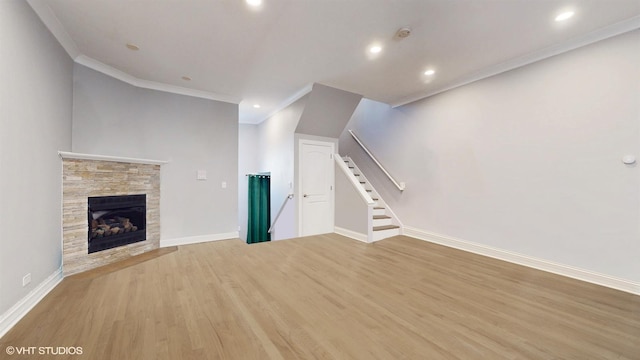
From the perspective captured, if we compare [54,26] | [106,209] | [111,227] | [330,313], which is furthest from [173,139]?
[330,313]

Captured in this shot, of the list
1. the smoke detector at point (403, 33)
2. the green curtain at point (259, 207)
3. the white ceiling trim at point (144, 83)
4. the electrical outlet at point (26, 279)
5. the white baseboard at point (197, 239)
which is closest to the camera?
the electrical outlet at point (26, 279)

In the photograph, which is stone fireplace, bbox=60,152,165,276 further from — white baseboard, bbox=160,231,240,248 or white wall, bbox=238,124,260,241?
white wall, bbox=238,124,260,241

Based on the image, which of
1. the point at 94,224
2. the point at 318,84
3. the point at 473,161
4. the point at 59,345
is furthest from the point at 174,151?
the point at 473,161

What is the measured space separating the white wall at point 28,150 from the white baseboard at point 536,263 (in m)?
5.32

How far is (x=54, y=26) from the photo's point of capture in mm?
2537

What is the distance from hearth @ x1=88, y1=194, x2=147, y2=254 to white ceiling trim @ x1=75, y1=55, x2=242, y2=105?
1938 millimetres

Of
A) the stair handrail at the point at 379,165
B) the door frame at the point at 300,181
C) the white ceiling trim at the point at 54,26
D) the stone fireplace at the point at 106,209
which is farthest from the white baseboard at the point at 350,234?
the white ceiling trim at the point at 54,26

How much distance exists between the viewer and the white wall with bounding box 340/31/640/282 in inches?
103

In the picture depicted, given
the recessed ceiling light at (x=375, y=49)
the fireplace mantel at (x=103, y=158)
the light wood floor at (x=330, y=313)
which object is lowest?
the light wood floor at (x=330, y=313)

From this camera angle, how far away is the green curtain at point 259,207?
6.71m

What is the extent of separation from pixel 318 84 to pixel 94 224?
398 centimetres

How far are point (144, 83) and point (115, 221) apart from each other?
2.39m

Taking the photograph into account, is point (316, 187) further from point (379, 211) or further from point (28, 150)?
point (28, 150)

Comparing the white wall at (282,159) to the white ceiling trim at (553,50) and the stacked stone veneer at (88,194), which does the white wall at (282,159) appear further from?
the white ceiling trim at (553,50)
